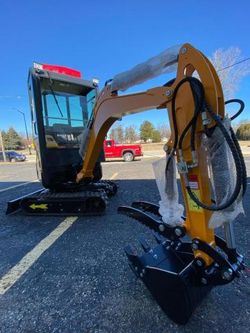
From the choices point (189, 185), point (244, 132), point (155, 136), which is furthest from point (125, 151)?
point (155, 136)

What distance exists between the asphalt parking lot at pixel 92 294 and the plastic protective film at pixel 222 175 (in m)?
0.85

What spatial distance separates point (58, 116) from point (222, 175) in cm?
448

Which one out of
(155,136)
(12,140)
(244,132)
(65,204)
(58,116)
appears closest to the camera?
(65,204)

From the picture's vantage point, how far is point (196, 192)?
2.26 metres

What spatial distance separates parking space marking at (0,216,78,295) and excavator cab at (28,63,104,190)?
4.35ft

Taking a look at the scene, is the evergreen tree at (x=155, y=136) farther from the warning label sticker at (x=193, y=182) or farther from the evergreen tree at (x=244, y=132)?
the warning label sticker at (x=193, y=182)

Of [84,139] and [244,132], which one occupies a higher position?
[84,139]

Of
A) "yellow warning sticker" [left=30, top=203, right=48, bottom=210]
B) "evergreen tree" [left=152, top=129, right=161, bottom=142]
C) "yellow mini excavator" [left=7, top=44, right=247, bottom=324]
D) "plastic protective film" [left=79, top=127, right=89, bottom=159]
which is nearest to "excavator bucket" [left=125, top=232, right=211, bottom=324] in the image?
"yellow mini excavator" [left=7, top=44, right=247, bottom=324]

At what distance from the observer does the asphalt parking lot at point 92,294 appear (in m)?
2.22

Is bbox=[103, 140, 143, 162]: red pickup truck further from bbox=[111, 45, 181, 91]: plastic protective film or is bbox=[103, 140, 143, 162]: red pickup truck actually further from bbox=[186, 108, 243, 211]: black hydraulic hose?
bbox=[186, 108, 243, 211]: black hydraulic hose

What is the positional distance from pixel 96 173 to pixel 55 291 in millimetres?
4083

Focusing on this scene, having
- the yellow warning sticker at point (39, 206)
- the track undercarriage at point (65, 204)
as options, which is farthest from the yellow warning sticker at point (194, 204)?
the yellow warning sticker at point (39, 206)

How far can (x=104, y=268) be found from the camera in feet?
10.4

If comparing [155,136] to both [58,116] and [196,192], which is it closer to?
[58,116]
